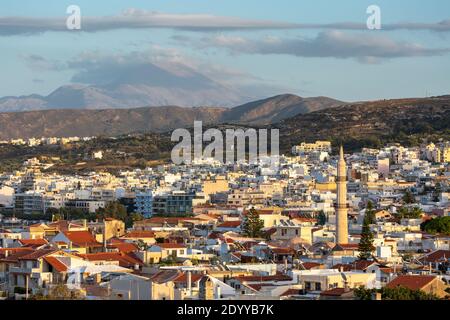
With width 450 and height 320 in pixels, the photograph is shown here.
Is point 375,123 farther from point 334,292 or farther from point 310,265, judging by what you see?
point 334,292

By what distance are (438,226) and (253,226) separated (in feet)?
22.8

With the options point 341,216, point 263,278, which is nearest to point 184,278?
point 263,278

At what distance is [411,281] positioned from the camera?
3347cm

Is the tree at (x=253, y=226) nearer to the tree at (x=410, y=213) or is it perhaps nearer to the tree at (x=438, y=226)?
the tree at (x=438, y=226)

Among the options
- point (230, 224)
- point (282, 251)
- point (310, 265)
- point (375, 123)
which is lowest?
point (230, 224)

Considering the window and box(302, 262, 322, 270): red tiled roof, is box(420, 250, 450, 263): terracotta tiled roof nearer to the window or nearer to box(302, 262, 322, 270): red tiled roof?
box(302, 262, 322, 270): red tiled roof

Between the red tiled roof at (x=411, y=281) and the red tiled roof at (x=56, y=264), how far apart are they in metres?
8.19

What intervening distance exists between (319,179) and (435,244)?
49345 millimetres

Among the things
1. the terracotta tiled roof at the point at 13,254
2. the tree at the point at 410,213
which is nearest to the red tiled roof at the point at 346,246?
the terracotta tiled roof at the point at 13,254

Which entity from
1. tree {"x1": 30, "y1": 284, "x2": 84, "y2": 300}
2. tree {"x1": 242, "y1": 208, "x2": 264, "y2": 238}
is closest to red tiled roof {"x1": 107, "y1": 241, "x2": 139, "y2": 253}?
tree {"x1": 242, "y1": 208, "x2": 264, "y2": 238}

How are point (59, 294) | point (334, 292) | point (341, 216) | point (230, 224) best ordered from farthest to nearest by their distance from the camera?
point (230, 224) → point (341, 216) → point (334, 292) → point (59, 294)

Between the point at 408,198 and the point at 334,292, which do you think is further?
the point at 408,198

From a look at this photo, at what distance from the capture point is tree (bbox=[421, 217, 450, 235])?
59.4 m

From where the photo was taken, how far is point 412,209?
7325 centimetres
